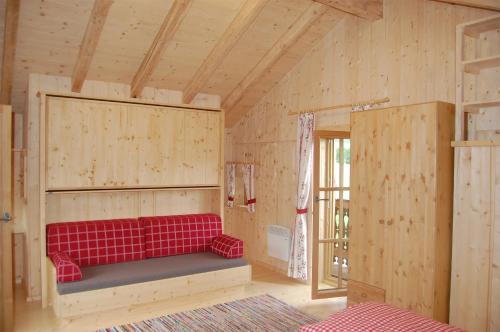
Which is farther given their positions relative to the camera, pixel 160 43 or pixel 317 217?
pixel 317 217

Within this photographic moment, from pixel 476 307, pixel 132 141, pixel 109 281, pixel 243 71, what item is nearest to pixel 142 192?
pixel 132 141

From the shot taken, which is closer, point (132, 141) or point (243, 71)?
point (132, 141)

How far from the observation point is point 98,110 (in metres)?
4.34

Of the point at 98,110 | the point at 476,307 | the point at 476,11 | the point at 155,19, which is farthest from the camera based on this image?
the point at 98,110

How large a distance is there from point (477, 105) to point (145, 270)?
10.6 ft

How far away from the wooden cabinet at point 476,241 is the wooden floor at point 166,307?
1.40m

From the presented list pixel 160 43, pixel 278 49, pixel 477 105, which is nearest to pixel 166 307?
pixel 160 43

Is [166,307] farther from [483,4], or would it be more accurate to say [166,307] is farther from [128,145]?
[483,4]

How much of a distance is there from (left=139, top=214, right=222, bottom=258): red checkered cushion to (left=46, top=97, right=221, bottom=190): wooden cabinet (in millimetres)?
417

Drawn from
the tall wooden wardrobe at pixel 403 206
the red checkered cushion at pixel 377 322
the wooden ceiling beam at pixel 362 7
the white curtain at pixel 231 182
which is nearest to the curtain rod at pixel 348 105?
the tall wooden wardrobe at pixel 403 206

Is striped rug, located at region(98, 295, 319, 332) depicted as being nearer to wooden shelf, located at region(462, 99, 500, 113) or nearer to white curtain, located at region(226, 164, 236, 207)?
white curtain, located at region(226, 164, 236, 207)

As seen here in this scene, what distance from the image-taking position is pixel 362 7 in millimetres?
3871

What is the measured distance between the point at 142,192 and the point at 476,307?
3.65 m

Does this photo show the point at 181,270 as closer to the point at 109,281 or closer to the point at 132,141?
the point at 109,281
